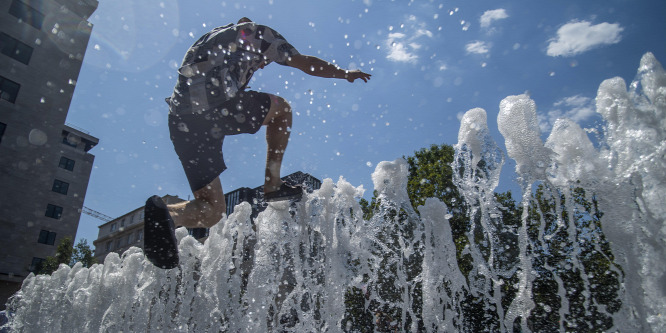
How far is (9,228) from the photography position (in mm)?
22656

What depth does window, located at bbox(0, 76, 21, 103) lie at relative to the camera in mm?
22156

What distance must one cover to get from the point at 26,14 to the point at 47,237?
15.1m

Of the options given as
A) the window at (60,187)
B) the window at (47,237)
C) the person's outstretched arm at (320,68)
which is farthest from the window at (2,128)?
the person's outstretched arm at (320,68)

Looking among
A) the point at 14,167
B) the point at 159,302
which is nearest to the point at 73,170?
the point at 14,167

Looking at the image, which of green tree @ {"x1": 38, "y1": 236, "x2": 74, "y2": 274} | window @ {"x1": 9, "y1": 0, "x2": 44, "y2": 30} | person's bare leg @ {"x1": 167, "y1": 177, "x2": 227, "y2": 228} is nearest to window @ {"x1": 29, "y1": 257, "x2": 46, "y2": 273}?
green tree @ {"x1": 38, "y1": 236, "x2": 74, "y2": 274}

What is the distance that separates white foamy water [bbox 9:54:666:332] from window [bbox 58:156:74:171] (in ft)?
108

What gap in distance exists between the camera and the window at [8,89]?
72.7 ft

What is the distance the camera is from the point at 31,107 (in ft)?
76.5

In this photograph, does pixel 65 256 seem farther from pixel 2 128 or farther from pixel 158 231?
pixel 158 231

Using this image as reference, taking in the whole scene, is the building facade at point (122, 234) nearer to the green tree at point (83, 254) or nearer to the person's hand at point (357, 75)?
the green tree at point (83, 254)

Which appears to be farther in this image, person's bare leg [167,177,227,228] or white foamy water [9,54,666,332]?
person's bare leg [167,177,227,228]

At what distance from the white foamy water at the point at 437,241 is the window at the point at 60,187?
99.2 feet

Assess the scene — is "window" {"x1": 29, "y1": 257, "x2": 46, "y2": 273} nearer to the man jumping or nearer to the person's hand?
the man jumping

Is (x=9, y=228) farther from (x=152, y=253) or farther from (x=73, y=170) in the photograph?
(x=152, y=253)
